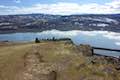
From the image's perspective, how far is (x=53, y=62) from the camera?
27.6 m

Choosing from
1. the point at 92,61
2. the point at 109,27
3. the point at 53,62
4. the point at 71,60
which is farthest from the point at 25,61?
the point at 109,27

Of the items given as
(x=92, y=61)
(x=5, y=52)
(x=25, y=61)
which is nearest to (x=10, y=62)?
(x=25, y=61)

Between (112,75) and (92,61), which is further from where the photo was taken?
(92,61)

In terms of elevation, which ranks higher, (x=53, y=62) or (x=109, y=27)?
(x=53, y=62)

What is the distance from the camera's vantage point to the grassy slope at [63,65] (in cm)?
2573

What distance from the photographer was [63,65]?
27.3 meters

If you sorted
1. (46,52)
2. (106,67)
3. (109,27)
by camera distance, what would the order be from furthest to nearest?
(109,27) < (46,52) < (106,67)

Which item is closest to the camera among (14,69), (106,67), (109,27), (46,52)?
(14,69)

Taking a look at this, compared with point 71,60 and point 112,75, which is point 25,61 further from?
point 112,75

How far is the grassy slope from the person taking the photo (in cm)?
2573

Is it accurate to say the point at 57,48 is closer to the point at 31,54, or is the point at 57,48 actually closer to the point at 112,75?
the point at 31,54

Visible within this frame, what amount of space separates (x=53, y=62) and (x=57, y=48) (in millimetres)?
4187

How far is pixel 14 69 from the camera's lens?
26.0 metres

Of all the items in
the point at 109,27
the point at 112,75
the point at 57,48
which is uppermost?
the point at 57,48
